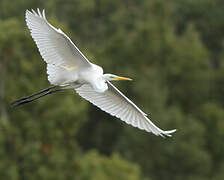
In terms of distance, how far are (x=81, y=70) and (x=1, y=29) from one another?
15.1 metres

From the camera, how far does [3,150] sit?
23641 mm

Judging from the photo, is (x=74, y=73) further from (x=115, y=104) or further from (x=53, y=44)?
(x=115, y=104)

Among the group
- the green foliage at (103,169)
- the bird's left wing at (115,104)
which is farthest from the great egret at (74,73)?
the green foliage at (103,169)

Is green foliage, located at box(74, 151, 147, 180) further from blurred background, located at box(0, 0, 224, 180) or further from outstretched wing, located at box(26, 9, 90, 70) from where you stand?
outstretched wing, located at box(26, 9, 90, 70)

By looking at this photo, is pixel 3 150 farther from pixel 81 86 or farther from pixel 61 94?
pixel 81 86

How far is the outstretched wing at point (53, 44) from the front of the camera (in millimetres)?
9953

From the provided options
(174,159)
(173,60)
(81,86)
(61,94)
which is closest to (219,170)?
(174,159)

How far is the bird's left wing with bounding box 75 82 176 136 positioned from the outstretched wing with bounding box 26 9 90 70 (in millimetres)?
934

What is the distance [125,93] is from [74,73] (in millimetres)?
22030

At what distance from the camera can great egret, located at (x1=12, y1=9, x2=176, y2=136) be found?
33.0 ft

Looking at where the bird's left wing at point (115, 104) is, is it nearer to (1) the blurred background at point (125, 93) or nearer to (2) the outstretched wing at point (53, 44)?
(2) the outstretched wing at point (53, 44)

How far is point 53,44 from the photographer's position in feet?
33.8

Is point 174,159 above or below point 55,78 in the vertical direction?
below

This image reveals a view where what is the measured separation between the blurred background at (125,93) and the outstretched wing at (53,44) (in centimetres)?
1274
